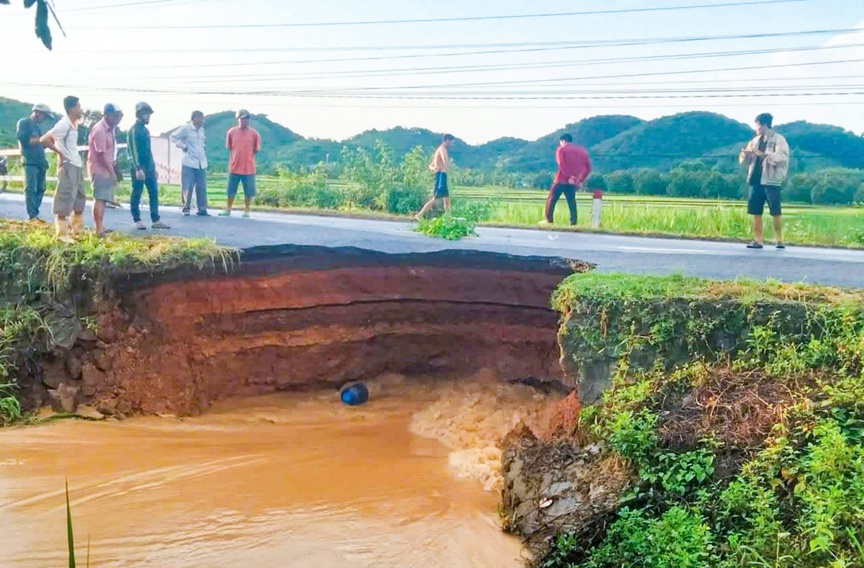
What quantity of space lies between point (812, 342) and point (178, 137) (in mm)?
9512

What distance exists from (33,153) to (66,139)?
2529mm

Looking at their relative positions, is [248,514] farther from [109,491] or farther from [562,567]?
[562,567]

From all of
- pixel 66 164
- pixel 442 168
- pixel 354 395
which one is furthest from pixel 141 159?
pixel 442 168

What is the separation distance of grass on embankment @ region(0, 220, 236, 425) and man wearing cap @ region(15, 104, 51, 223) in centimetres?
213

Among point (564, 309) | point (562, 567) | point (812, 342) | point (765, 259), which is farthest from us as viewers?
point (765, 259)

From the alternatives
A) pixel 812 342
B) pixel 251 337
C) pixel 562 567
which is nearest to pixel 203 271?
pixel 251 337

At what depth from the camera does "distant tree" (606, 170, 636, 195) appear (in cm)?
2133

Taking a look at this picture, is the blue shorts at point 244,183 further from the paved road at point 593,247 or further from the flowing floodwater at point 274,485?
the flowing floodwater at point 274,485

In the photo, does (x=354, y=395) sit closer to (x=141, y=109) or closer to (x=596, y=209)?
(x=141, y=109)

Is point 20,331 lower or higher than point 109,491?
higher

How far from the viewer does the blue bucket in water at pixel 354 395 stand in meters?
9.74

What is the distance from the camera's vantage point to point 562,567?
5633mm

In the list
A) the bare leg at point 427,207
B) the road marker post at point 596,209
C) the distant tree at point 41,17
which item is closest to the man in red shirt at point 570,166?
the road marker post at point 596,209

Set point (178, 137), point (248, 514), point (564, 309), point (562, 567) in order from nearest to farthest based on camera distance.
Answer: point (562, 567)
point (248, 514)
point (564, 309)
point (178, 137)
